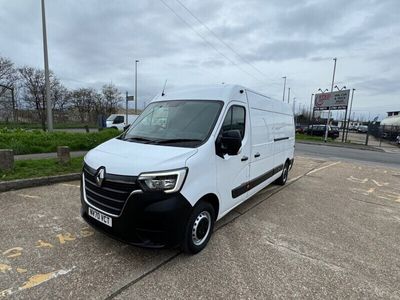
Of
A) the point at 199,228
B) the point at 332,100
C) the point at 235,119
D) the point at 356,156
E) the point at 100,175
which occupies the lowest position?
the point at 356,156

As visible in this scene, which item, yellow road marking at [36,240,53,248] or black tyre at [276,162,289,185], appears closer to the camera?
yellow road marking at [36,240,53,248]

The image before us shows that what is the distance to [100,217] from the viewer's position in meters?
2.98

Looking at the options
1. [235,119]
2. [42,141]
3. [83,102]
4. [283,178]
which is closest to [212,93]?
[235,119]

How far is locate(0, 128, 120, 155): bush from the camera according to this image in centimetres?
876

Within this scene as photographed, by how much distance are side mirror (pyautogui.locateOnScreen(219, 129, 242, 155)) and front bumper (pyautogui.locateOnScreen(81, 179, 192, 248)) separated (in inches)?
35.6

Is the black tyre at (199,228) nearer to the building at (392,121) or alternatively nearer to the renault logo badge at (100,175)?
the renault logo badge at (100,175)

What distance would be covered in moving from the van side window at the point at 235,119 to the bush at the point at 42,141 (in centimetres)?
809

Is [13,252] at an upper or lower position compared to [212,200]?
lower

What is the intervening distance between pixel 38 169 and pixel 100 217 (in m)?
4.44

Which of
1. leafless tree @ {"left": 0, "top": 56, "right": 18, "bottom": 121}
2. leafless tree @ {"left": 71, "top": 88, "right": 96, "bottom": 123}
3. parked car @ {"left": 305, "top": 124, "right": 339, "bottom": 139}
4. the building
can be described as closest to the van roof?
leafless tree @ {"left": 0, "top": 56, "right": 18, "bottom": 121}

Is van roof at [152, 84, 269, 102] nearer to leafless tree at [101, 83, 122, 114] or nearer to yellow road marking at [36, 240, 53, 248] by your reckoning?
yellow road marking at [36, 240, 53, 248]

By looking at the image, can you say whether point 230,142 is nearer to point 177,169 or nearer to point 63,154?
point 177,169

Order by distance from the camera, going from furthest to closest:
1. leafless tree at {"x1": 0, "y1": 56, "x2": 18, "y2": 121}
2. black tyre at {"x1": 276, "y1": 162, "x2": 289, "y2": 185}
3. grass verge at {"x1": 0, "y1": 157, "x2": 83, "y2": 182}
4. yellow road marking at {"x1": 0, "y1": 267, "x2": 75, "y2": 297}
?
leafless tree at {"x1": 0, "y1": 56, "x2": 18, "y2": 121}
black tyre at {"x1": 276, "y1": 162, "x2": 289, "y2": 185}
grass verge at {"x1": 0, "y1": 157, "x2": 83, "y2": 182}
yellow road marking at {"x1": 0, "y1": 267, "x2": 75, "y2": 297}

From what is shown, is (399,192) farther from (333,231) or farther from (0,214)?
(0,214)
